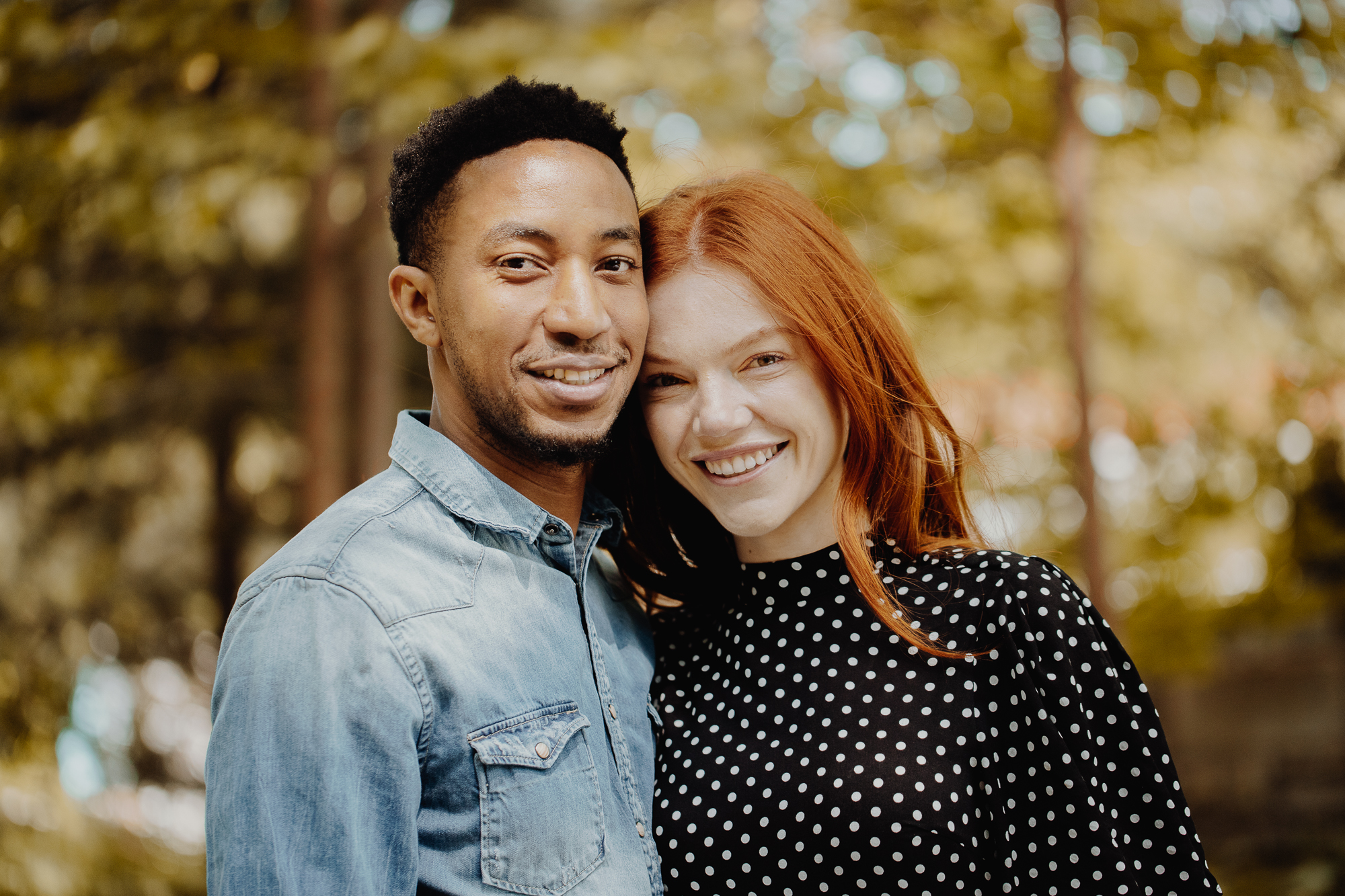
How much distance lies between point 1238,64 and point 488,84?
11.2ft

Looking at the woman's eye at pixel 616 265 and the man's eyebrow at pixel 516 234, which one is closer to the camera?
the man's eyebrow at pixel 516 234

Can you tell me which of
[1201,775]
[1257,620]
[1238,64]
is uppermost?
[1238,64]

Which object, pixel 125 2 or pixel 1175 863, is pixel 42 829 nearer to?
pixel 125 2

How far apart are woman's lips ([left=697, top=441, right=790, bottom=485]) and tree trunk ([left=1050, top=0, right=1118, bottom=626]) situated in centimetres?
297

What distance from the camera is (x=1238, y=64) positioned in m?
4.85

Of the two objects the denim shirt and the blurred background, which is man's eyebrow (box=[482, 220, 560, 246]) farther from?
the blurred background

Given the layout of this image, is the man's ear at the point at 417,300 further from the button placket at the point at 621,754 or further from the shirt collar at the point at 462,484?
the button placket at the point at 621,754

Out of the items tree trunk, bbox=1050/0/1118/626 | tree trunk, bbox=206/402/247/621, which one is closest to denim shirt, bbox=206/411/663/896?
tree trunk, bbox=1050/0/1118/626

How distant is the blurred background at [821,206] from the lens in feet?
Answer: 15.3

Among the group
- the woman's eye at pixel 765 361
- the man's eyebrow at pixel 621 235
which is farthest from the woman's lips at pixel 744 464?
the man's eyebrow at pixel 621 235

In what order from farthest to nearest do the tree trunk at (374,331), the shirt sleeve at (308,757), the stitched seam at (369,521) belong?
1. the tree trunk at (374,331)
2. the stitched seam at (369,521)
3. the shirt sleeve at (308,757)

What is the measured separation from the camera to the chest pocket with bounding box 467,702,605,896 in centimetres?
175

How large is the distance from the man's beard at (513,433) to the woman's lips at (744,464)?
0.28m

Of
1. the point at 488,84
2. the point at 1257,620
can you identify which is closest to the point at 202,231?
the point at 488,84
